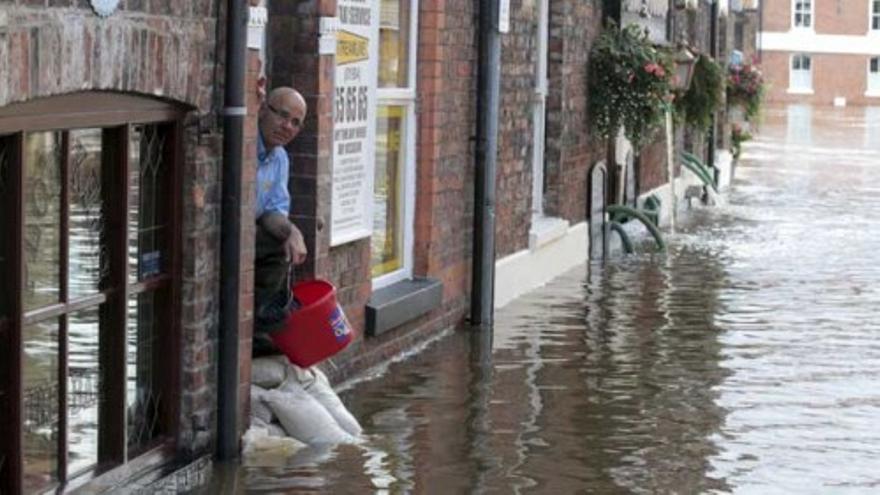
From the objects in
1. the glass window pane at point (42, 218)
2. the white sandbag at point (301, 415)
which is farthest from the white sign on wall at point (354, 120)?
the glass window pane at point (42, 218)

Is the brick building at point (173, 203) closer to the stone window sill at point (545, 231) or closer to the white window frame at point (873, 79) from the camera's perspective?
the stone window sill at point (545, 231)

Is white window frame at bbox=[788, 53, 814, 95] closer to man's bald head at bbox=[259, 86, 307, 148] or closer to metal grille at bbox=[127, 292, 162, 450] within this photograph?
man's bald head at bbox=[259, 86, 307, 148]

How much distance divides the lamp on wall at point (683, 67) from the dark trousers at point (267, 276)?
11884 millimetres

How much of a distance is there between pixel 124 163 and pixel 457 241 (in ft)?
19.6

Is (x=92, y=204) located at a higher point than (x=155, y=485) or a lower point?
higher

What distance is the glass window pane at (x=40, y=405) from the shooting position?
7652mm

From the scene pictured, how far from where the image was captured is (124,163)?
8180mm

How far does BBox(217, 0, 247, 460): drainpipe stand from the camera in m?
8.98

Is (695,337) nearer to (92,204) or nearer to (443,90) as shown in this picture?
(443,90)

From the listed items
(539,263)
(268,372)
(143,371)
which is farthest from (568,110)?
(143,371)

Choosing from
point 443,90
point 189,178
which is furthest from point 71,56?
point 443,90

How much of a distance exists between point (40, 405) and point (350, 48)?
13.5 ft

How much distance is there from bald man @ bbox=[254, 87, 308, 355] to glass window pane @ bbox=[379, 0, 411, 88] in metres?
2.41

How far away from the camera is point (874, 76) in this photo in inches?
2923
